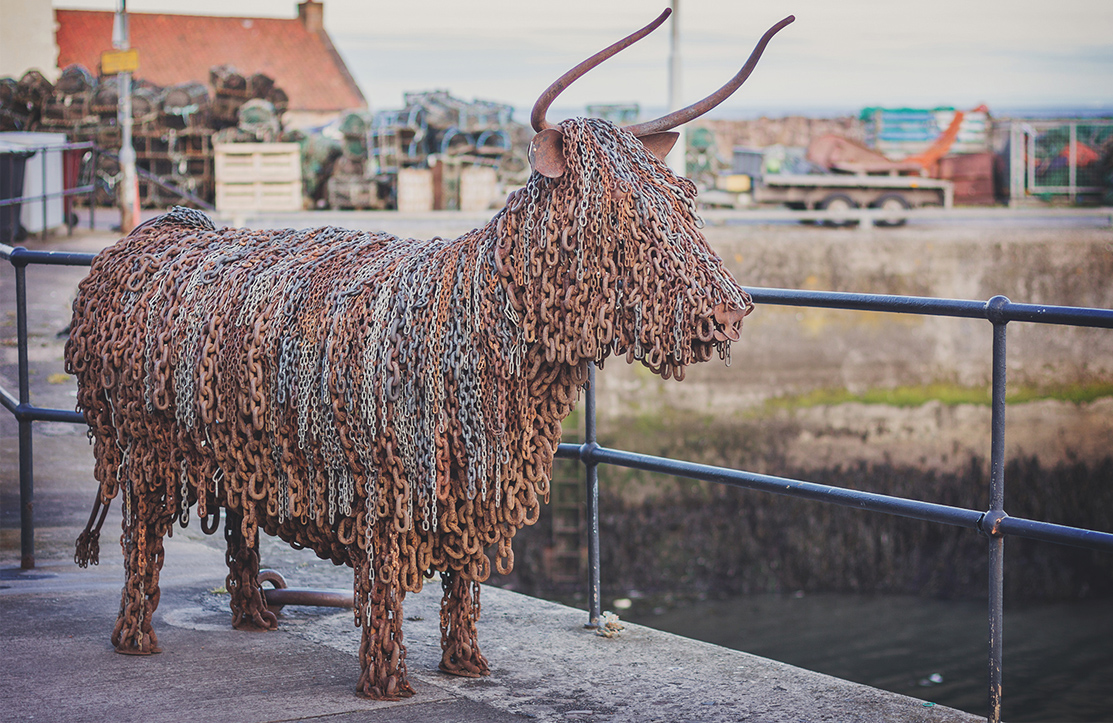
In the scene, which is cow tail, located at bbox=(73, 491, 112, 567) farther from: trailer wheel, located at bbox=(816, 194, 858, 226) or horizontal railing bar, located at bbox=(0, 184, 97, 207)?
trailer wheel, located at bbox=(816, 194, 858, 226)

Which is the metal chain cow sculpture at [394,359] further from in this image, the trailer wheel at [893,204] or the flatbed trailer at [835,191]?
the flatbed trailer at [835,191]

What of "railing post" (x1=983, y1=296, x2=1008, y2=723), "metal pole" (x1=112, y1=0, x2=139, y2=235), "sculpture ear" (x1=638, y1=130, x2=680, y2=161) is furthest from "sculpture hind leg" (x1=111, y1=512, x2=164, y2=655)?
"metal pole" (x1=112, y1=0, x2=139, y2=235)

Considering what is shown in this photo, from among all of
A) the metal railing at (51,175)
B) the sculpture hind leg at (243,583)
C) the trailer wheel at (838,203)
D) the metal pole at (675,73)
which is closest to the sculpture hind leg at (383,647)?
the sculpture hind leg at (243,583)

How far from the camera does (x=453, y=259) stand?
326cm

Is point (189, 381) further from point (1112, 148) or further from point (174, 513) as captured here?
point (1112, 148)

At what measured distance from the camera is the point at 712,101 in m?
3.05

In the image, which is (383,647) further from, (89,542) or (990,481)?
(990,481)

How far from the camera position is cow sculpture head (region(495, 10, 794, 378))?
116 inches

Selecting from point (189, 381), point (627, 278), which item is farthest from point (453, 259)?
point (189, 381)

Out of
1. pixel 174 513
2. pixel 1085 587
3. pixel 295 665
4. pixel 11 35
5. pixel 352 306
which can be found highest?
pixel 11 35

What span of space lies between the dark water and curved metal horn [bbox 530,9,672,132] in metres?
8.18

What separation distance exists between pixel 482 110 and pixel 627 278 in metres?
21.3

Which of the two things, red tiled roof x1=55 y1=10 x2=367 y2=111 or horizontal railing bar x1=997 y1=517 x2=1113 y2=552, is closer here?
horizontal railing bar x1=997 y1=517 x2=1113 y2=552

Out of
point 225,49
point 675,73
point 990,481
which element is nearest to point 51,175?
point 675,73
